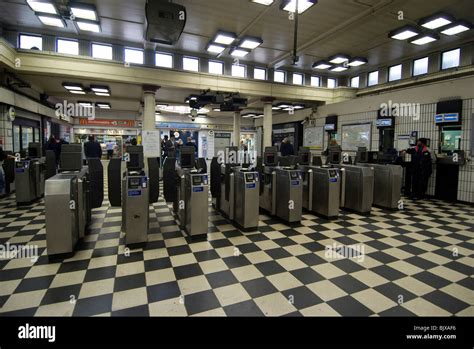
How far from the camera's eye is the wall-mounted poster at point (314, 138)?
11.0 meters

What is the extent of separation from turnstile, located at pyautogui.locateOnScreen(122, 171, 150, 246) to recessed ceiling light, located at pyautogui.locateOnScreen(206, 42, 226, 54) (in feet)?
19.3

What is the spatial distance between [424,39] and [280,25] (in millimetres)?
4259

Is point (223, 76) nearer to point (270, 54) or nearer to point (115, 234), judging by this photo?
point (270, 54)

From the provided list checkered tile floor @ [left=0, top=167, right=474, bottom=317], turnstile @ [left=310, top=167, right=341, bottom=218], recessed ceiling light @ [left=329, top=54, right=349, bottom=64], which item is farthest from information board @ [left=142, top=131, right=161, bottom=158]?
recessed ceiling light @ [left=329, top=54, right=349, bottom=64]

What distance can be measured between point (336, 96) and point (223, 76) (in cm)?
518

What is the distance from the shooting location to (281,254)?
3.38 m

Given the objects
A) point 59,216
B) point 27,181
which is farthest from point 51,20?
point 59,216

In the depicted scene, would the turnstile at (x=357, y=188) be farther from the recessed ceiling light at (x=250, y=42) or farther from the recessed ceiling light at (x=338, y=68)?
the recessed ceiling light at (x=338, y=68)

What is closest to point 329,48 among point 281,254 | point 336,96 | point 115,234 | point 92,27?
point 336,96

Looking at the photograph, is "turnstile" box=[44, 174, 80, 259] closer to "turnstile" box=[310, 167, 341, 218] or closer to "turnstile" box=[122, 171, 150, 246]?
"turnstile" box=[122, 171, 150, 246]

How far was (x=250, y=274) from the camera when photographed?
2826 mm

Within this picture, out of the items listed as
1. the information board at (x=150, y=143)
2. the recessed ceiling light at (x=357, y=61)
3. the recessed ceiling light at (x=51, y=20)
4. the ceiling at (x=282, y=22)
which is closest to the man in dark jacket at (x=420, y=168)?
the ceiling at (x=282, y=22)

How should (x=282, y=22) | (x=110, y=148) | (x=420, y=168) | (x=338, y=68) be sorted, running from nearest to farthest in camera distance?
1. (x=420, y=168)
2. (x=282, y=22)
3. (x=338, y=68)
4. (x=110, y=148)

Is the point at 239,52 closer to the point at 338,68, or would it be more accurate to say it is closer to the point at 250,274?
the point at 338,68
